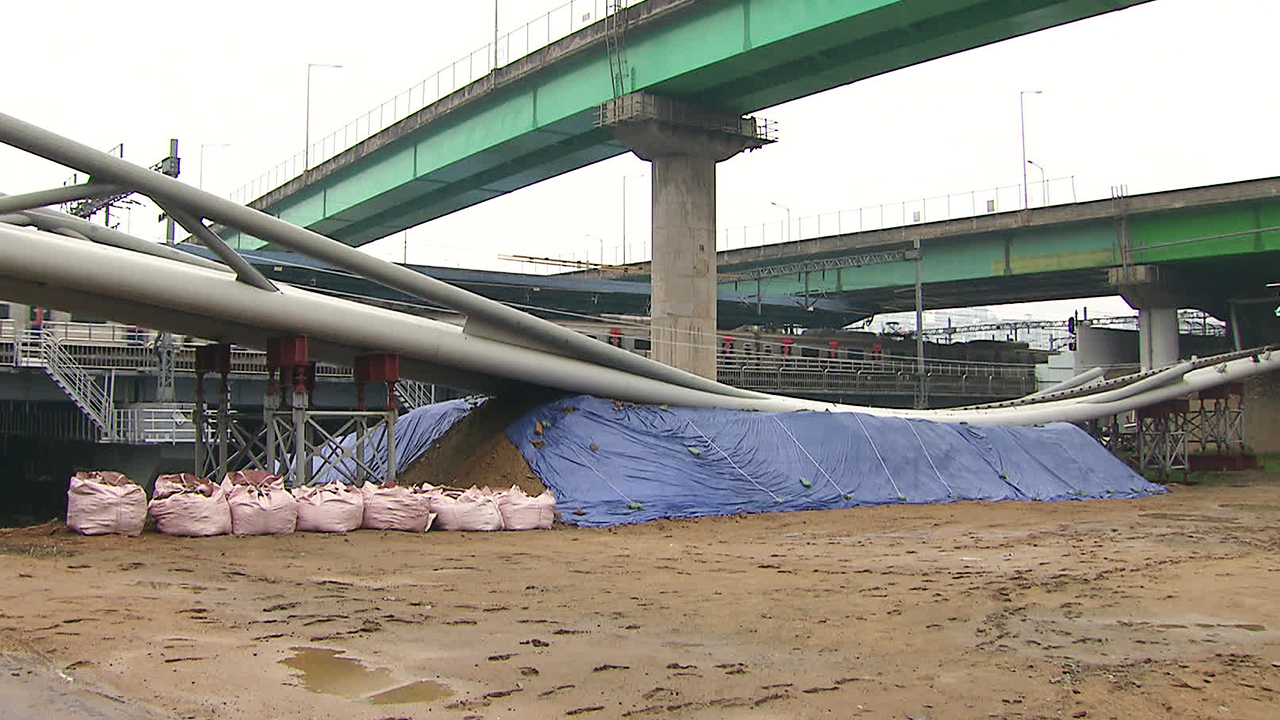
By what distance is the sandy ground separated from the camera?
22.5ft

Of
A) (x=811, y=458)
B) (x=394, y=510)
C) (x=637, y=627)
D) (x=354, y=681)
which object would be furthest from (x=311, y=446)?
(x=354, y=681)

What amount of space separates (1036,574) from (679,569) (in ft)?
14.7

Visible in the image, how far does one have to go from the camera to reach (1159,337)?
47.5 meters

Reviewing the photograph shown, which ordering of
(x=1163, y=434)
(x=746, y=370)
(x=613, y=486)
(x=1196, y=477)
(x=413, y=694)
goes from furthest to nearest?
(x=746, y=370) → (x=1196, y=477) → (x=1163, y=434) → (x=613, y=486) → (x=413, y=694)

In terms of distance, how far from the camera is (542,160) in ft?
129

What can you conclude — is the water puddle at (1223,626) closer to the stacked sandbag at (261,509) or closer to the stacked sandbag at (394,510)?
the stacked sandbag at (394,510)

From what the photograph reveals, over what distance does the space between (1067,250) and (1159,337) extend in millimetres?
5819

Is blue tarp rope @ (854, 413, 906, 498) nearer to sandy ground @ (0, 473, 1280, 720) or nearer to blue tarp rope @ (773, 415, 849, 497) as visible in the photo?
blue tarp rope @ (773, 415, 849, 497)

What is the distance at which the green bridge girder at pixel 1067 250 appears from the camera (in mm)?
41188

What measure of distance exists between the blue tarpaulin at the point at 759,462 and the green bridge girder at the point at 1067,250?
19.0 metres

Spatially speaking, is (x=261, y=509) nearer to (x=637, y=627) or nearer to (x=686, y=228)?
(x=637, y=627)

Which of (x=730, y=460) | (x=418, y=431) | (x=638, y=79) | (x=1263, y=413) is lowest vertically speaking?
(x=730, y=460)

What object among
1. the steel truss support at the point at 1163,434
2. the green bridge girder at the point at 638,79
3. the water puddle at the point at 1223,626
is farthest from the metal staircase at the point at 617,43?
the water puddle at the point at 1223,626

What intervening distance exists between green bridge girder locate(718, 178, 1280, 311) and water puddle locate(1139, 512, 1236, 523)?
72.7 feet
